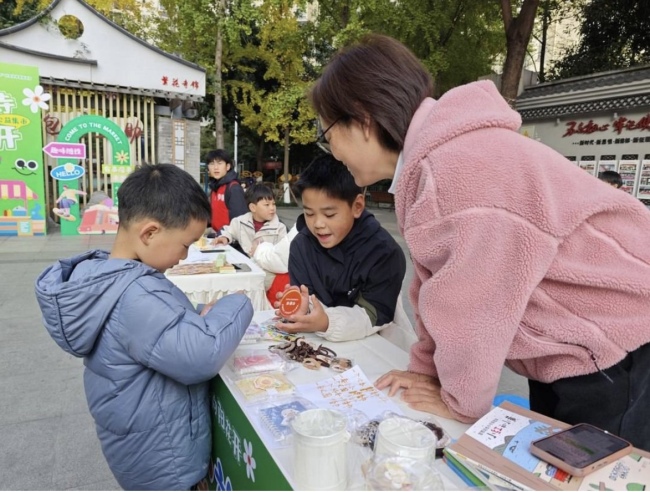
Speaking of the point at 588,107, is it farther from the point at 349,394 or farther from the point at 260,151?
the point at 260,151

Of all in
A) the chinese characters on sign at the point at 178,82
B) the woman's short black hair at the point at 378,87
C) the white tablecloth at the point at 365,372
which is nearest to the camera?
the white tablecloth at the point at 365,372

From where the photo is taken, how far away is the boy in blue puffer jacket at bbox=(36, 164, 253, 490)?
3.84 feet

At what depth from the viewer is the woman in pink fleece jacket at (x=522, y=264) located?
2.74 feet

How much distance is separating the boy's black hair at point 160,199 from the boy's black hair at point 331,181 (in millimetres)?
571

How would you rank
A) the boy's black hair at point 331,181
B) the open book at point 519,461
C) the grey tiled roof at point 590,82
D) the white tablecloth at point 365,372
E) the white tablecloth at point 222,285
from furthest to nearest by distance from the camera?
1. the grey tiled roof at point 590,82
2. the white tablecloth at point 222,285
3. the boy's black hair at point 331,181
4. the white tablecloth at point 365,372
5. the open book at point 519,461

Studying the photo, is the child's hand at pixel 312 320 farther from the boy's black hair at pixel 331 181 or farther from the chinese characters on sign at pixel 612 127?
the chinese characters on sign at pixel 612 127

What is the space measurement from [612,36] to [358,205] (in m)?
13.7

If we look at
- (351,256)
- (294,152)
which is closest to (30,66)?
(351,256)

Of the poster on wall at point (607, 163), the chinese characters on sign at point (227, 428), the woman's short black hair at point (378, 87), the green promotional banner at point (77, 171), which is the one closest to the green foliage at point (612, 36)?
the poster on wall at point (607, 163)

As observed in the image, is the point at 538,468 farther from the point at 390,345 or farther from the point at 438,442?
the point at 390,345

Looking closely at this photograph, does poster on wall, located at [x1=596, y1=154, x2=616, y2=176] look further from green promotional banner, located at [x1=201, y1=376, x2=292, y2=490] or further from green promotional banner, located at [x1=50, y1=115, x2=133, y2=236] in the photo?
green promotional banner, located at [x1=50, y1=115, x2=133, y2=236]

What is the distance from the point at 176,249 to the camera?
1.36 m

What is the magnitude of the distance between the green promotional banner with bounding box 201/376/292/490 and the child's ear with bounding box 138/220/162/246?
478 mm

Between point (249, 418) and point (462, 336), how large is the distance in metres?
0.56
